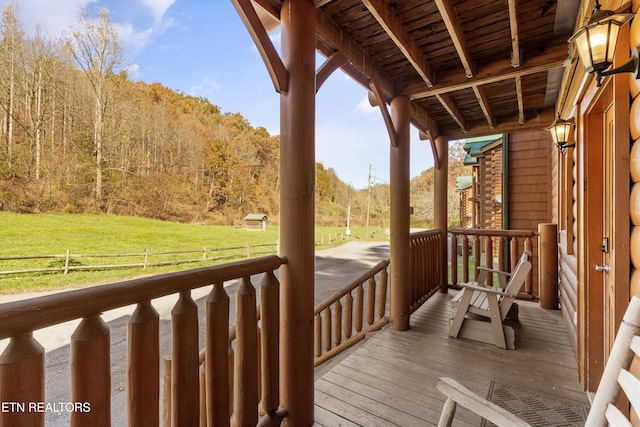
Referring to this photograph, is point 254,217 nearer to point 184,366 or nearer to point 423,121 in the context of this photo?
point 423,121

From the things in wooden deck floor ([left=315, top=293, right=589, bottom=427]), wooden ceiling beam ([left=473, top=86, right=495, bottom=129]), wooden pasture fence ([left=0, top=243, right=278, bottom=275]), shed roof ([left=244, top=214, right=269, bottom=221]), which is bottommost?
wooden pasture fence ([left=0, top=243, right=278, bottom=275])

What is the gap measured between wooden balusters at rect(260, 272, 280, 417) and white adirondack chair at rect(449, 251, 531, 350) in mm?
1855

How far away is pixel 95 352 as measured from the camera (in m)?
0.74

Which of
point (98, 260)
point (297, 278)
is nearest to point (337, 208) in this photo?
point (98, 260)

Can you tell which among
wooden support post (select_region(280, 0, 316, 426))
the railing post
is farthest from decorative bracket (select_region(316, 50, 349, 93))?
the railing post

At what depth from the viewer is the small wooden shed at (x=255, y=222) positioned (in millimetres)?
17984

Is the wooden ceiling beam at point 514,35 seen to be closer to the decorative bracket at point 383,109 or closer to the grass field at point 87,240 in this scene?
the decorative bracket at point 383,109

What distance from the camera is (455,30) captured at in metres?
1.94

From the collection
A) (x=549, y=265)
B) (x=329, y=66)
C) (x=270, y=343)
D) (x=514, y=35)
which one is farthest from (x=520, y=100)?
(x=270, y=343)

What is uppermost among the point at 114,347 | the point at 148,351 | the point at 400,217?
the point at 400,217

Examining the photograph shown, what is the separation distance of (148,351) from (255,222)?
17630 millimetres

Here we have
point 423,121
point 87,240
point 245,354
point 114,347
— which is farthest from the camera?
point 87,240

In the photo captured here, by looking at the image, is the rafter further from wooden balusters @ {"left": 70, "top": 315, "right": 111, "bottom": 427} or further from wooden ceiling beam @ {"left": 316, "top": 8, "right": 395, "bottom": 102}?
wooden balusters @ {"left": 70, "top": 315, "right": 111, "bottom": 427}

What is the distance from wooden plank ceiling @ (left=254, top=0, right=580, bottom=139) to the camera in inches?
72.9
